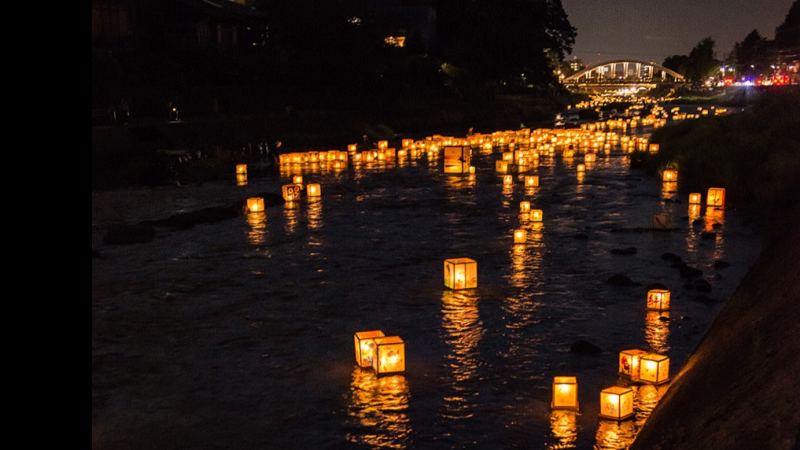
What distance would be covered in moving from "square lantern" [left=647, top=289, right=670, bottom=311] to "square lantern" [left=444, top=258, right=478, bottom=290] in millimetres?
2330

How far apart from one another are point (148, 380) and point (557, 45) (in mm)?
64443

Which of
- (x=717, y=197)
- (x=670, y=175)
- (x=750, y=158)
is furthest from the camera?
(x=670, y=175)

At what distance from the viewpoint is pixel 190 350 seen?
27.3ft

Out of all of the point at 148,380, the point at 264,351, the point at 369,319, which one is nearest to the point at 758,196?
the point at 369,319

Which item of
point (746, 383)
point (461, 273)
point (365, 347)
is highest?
point (746, 383)

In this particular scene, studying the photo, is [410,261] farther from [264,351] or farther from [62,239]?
[62,239]

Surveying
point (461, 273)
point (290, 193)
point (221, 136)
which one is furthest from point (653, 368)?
point (221, 136)

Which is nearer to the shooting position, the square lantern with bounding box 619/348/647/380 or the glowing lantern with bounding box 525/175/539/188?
the square lantern with bounding box 619/348/647/380

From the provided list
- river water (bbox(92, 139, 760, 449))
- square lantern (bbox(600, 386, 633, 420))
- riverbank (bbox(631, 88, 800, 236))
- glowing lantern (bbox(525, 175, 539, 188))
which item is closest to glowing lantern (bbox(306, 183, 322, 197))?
river water (bbox(92, 139, 760, 449))

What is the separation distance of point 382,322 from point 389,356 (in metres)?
1.75

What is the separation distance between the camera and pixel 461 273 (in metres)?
10.5

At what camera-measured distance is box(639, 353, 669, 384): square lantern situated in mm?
6965

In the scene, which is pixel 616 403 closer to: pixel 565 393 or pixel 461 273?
pixel 565 393

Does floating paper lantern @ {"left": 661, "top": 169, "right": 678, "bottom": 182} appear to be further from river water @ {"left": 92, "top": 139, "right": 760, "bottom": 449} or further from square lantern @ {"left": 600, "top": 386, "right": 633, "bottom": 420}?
square lantern @ {"left": 600, "top": 386, "right": 633, "bottom": 420}
